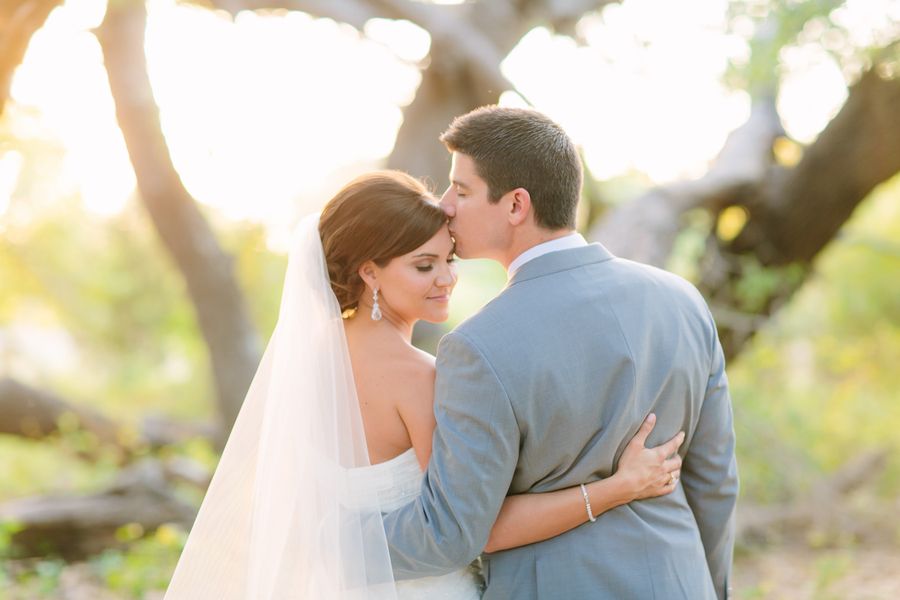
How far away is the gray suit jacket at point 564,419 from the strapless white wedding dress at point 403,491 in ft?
0.26

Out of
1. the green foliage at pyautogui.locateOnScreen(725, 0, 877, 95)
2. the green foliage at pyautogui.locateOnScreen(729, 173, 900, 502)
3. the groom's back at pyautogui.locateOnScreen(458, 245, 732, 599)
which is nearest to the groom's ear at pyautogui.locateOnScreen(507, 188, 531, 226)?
the groom's back at pyautogui.locateOnScreen(458, 245, 732, 599)

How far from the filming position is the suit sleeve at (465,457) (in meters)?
2.14

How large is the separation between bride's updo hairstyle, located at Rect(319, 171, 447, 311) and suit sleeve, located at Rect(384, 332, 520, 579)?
36 centimetres

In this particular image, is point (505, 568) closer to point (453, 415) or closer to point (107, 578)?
point (453, 415)

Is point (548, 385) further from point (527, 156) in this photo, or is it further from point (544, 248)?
point (527, 156)

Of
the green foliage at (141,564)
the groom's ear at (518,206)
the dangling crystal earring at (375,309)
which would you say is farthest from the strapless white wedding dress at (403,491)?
the green foliage at (141,564)

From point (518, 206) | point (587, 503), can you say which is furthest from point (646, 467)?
point (518, 206)

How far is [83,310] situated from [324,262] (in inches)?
533

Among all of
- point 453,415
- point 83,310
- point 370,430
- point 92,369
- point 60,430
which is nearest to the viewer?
point 453,415

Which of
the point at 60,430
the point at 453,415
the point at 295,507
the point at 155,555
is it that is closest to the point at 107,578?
the point at 155,555

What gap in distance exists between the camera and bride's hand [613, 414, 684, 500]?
88.9 inches

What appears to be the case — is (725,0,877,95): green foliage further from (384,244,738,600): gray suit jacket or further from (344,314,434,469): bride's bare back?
(344,314,434,469): bride's bare back

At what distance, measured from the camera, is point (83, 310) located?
49.4 ft

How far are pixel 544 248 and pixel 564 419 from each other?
16.3 inches
